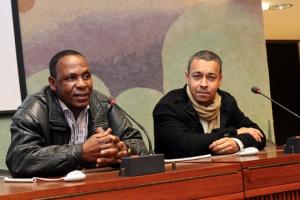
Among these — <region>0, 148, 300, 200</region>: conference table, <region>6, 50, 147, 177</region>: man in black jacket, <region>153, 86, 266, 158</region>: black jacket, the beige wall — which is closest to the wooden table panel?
<region>0, 148, 300, 200</region>: conference table

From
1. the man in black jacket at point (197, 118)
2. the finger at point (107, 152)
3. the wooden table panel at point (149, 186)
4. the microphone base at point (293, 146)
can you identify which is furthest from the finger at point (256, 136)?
the finger at point (107, 152)

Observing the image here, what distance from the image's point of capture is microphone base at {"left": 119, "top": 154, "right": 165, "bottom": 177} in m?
1.73

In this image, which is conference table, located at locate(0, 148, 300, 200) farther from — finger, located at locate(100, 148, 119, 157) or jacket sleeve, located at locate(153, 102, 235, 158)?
jacket sleeve, located at locate(153, 102, 235, 158)

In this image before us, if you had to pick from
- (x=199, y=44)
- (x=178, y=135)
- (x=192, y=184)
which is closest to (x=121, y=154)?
(x=192, y=184)

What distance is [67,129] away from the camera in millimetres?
2396

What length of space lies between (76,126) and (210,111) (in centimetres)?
88

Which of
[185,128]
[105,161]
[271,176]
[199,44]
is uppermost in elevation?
[199,44]

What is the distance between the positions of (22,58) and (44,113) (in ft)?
2.29

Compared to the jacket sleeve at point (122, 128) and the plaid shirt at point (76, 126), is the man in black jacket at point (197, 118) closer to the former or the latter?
the jacket sleeve at point (122, 128)

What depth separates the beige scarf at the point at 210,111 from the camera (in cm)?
298

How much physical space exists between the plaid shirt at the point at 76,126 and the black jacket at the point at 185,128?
22.3 inches

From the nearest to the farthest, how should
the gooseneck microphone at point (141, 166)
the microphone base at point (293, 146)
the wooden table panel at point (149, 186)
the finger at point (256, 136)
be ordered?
the wooden table panel at point (149, 186) < the gooseneck microphone at point (141, 166) < the microphone base at point (293, 146) < the finger at point (256, 136)

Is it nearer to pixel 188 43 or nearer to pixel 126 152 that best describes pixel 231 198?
pixel 126 152

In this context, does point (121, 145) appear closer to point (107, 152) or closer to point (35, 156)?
point (107, 152)
